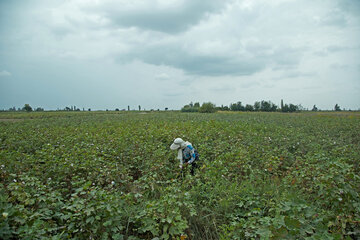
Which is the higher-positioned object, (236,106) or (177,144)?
(236,106)

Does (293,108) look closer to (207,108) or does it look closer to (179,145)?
(207,108)

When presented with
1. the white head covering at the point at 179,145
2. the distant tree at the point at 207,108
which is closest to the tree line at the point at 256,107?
the distant tree at the point at 207,108

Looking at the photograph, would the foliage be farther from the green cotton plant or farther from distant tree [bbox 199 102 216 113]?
distant tree [bbox 199 102 216 113]

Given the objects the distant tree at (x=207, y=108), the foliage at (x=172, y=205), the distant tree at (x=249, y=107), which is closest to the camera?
the foliage at (x=172, y=205)

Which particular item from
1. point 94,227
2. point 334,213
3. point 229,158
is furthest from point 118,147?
point 334,213

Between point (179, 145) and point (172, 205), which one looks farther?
point (179, 145)

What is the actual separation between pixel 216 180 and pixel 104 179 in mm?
2317

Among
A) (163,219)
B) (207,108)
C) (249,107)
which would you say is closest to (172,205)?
(163,219)

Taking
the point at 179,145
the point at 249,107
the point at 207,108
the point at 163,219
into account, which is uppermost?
the point at 249,107

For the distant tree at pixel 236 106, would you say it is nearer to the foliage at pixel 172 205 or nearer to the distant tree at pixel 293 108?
the distant tree at pixel 293 108

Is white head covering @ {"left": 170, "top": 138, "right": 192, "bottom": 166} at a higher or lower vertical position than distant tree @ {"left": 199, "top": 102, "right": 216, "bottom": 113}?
lower

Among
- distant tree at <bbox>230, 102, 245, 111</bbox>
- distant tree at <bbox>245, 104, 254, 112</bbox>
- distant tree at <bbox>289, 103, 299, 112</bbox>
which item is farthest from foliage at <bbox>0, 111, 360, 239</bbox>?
distant tree at <bbox>230, 102, 245, 111</bbox>

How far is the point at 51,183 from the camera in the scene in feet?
12.9

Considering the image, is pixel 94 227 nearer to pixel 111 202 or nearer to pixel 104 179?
pixel 111 202
